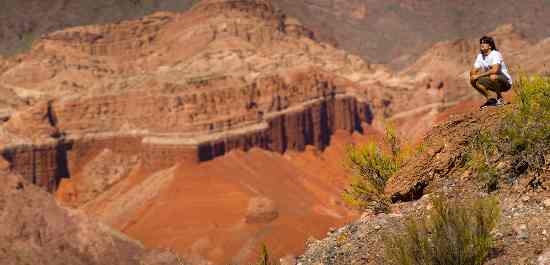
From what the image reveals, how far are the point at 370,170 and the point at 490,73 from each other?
143 inches

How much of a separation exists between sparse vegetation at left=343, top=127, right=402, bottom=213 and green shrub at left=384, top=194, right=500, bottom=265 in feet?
16.7

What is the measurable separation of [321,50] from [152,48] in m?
18.6

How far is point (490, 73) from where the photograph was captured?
12758 millimetres

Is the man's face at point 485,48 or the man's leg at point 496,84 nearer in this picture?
the man's face at point 485,48

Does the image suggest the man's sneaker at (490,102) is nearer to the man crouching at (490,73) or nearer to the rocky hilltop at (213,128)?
the man crouching at (490,73)

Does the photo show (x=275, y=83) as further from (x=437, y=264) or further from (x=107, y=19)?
(x=107, y=19)

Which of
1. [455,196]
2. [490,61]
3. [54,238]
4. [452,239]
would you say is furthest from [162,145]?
[452,239]

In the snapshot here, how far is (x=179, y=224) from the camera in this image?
126 feet

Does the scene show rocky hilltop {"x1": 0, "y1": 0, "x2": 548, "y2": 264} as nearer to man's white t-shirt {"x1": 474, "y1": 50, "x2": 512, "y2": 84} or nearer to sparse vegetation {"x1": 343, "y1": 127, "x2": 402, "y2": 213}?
sparse vegetation {"x1": 343, "y1": 127, "x2": 402, "y2": 213}

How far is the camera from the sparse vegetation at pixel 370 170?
601 inches

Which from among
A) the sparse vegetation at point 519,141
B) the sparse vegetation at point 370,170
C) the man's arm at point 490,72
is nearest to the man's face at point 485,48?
the man's arm at point 490,72

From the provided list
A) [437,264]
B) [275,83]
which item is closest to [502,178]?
[437,264]

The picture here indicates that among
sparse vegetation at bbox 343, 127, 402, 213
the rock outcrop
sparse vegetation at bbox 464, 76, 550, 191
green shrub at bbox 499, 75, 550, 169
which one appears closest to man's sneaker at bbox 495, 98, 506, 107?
sparse vegetation at bbox 464, 76, 550, 191

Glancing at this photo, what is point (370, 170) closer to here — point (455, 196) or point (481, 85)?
point (481, 85)
